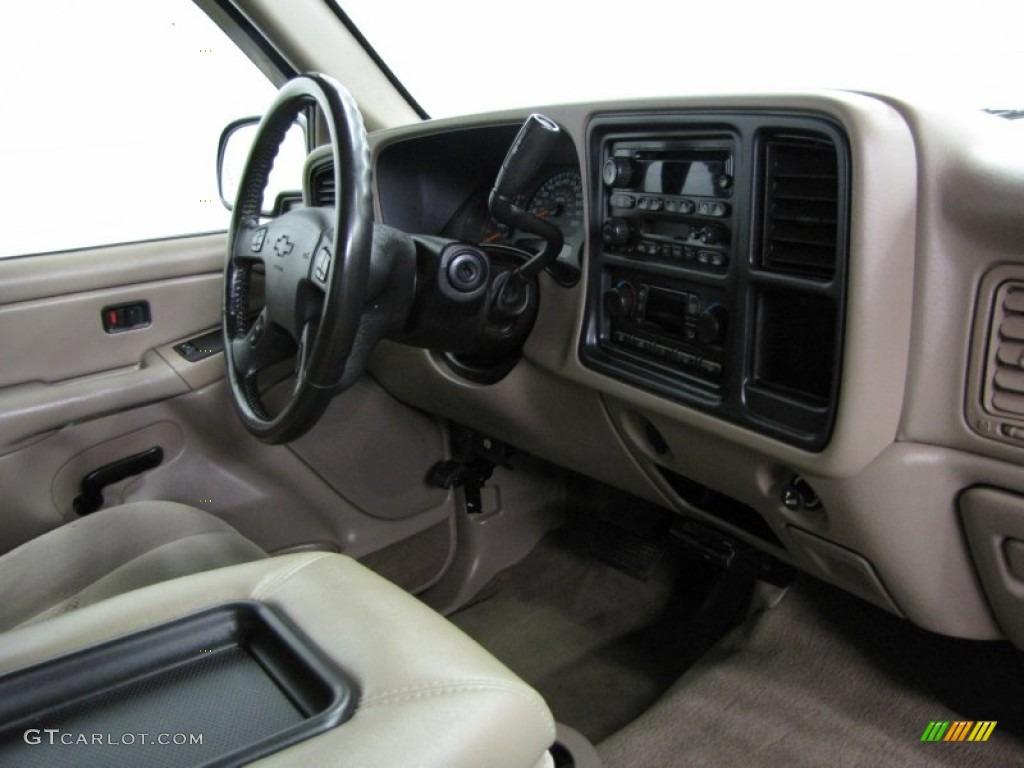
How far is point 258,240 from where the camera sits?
4.54ft

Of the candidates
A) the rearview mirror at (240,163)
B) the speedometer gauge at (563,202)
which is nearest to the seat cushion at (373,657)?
the speedometer gauge at (563,202)

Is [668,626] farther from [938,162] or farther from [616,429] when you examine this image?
[938,162]

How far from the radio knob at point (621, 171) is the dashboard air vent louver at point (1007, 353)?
53 cm

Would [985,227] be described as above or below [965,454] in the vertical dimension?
above

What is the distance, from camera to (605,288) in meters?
1.32

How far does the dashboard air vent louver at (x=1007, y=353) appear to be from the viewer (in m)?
0.88

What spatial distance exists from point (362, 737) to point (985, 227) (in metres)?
0.79

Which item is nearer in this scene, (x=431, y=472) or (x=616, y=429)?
(x=616, y=429)

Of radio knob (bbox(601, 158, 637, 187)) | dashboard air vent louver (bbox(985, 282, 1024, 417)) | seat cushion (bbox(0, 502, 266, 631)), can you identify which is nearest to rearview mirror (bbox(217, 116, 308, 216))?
seat cushion (bbox(0, 502, 266, 631))

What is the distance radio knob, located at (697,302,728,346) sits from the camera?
114cm

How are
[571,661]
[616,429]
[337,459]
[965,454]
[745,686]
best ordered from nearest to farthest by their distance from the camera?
[965,454], [616,429], [745,686], [571,661], [337,459]

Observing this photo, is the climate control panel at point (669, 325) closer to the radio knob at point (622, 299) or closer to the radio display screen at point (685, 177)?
the radio knob at point (622, 299)

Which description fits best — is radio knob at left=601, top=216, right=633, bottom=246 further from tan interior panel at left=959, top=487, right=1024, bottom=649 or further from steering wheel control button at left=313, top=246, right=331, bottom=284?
tan interior panel at left=959, top=487, right=1024, bottom=649

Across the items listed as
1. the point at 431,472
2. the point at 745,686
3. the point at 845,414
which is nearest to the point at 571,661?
the point at 745,686
